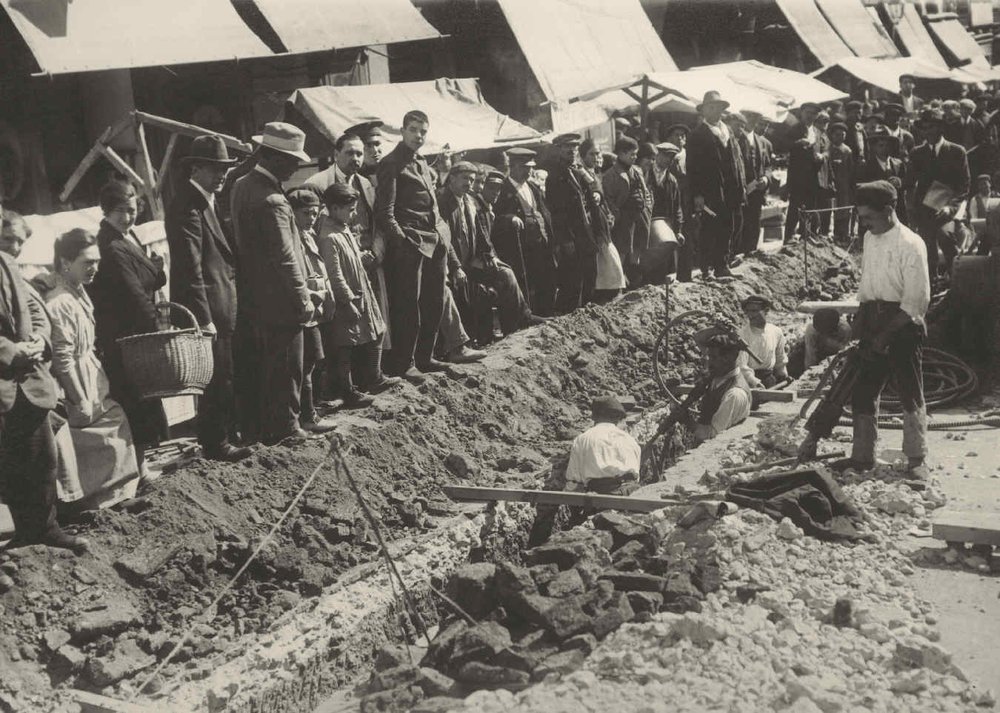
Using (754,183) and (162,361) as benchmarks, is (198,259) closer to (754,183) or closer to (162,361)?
(162,361)

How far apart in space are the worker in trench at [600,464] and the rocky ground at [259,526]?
0.60 meters

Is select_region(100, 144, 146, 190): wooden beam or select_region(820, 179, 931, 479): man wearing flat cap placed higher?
select_region(100, 144, 146, 190): wooden beam

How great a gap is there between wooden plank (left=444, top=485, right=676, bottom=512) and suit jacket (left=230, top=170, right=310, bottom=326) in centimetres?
179

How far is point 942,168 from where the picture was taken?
14.2m

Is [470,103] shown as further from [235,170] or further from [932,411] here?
[932,411]

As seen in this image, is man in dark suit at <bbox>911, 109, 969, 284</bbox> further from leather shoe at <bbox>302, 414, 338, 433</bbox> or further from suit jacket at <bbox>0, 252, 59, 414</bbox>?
suit jacket at <bbox>0, 252, 59, 414</bbox>

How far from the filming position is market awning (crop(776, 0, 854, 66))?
25375 mm

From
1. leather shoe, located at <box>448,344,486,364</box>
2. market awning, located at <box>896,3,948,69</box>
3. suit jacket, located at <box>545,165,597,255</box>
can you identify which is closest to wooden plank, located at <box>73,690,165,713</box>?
leather shoe, located at <box>448,344,486,364</box>

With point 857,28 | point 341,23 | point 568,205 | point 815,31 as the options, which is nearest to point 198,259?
point 568,205

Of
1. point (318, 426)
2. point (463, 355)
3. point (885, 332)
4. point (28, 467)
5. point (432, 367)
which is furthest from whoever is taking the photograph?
point (463, 355)

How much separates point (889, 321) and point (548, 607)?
313 cm

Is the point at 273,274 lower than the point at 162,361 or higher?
higher

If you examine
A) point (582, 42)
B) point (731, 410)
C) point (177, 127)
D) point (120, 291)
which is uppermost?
point (582, 42)

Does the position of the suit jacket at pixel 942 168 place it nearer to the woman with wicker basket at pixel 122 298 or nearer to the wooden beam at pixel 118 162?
the wooden beam at pixel 118 162
